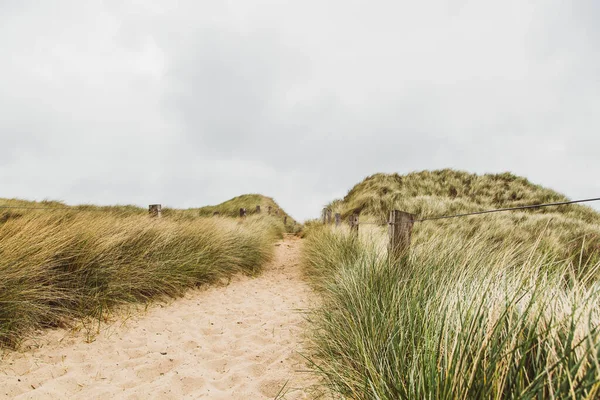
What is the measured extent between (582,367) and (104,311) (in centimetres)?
394

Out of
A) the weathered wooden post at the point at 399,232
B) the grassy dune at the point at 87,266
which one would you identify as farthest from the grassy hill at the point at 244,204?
the weathered wooden post at the point at 399,232

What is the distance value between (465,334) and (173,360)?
2.38 metres

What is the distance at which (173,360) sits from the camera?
104 inches

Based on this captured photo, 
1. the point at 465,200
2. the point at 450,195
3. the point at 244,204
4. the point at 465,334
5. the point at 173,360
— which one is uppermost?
the point at 244,204

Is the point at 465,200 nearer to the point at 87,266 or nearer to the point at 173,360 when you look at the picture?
the point at 173,360

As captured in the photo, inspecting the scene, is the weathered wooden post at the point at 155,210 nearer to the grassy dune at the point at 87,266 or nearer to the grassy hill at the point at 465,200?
the grassy dune at the point at 87,266

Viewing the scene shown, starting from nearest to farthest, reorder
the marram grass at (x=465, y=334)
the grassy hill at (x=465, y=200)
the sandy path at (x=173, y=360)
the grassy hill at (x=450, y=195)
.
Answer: the marram grass at (x=465, y=334)
the sandy path at (x=173, y=360)
the grassy hill at (x=465, y=200)
the grassy hill at (x=450, y=195)

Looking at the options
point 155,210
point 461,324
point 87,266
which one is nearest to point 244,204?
point 155,210

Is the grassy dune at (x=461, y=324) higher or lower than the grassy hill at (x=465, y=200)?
lower

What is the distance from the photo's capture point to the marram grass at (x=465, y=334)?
1061 mm

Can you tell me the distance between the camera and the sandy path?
2.18m

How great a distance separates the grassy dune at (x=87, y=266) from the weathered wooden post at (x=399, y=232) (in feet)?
10.1

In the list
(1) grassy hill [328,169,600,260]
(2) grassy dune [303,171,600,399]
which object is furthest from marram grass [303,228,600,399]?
(1) grassy hill [328,169,600,260]

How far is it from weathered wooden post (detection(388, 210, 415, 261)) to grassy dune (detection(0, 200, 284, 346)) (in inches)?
121
